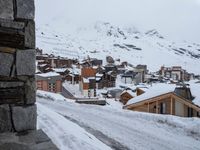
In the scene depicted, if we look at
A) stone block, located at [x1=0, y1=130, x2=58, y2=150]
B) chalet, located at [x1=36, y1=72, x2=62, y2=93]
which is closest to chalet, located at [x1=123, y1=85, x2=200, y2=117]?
chalet, located at [x1=36, y1=72, x2=62, y2=93]

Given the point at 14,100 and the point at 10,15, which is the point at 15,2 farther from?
the point at 14,100

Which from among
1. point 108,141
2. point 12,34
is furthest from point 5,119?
point 108,141

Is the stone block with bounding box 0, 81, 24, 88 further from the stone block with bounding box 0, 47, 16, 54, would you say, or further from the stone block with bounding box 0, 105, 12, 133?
the stone block with bounding box 0, 47, 16, 54

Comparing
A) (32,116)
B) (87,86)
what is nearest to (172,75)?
(87,86)

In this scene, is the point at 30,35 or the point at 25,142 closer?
the point at 25,142

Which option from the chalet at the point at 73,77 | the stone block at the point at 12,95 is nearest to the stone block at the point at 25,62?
the stone block at the point at 12,95

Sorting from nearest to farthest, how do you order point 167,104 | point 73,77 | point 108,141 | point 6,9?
point 6,9 → point 108,141 → point 167,104 → point 73,77

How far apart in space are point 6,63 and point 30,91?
1.28 ft

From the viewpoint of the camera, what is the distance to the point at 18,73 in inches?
147

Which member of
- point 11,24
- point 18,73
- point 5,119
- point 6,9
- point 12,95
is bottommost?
point 5,119

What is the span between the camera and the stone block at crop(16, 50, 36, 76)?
3.74 m

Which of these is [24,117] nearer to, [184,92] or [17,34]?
[17,34]

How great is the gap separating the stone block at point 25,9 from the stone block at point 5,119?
3.13 feet

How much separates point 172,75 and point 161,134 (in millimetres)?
104880
